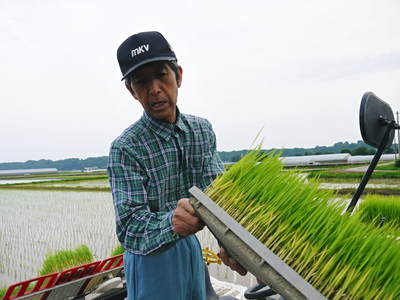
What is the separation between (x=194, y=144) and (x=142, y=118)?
261 mm

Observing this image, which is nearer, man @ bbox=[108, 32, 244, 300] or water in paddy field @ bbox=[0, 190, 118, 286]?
man @ bbox=[108, 32, 244, 300]

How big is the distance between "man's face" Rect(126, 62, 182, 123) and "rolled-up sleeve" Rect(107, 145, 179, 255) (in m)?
0.20

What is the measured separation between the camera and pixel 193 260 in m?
1.39

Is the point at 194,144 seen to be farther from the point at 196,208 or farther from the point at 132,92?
the point at 196,208

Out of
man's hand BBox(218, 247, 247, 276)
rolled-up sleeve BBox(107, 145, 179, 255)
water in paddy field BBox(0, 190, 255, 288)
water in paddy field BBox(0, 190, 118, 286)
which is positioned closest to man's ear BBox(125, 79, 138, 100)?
rolled-up sleeve BBox(107, 145, 179, 255)

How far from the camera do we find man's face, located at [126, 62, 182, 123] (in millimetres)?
1153

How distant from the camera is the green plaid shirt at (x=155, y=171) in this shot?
41.1 inches

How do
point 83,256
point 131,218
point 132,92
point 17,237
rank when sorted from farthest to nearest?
point 17,237 → point 83,256 → point 132,92 → point 131,218

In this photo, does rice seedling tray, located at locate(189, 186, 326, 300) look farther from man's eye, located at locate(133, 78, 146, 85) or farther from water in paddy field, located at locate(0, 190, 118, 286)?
water in paddy field, located at locate(0, 190, 118, 286)

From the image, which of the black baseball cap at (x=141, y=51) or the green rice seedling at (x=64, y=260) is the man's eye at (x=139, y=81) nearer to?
the black baseball cap at (x=141, y=51)

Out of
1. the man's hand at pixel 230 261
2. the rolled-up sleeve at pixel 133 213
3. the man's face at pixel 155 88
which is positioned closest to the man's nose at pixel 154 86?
the man's face at pixel 155 88

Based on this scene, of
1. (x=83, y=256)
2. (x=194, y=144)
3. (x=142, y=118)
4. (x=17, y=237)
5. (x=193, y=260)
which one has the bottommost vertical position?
(x=17, y=237)

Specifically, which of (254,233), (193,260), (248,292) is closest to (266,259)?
(254,233)

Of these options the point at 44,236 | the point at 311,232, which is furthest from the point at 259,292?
the point at 44,236
